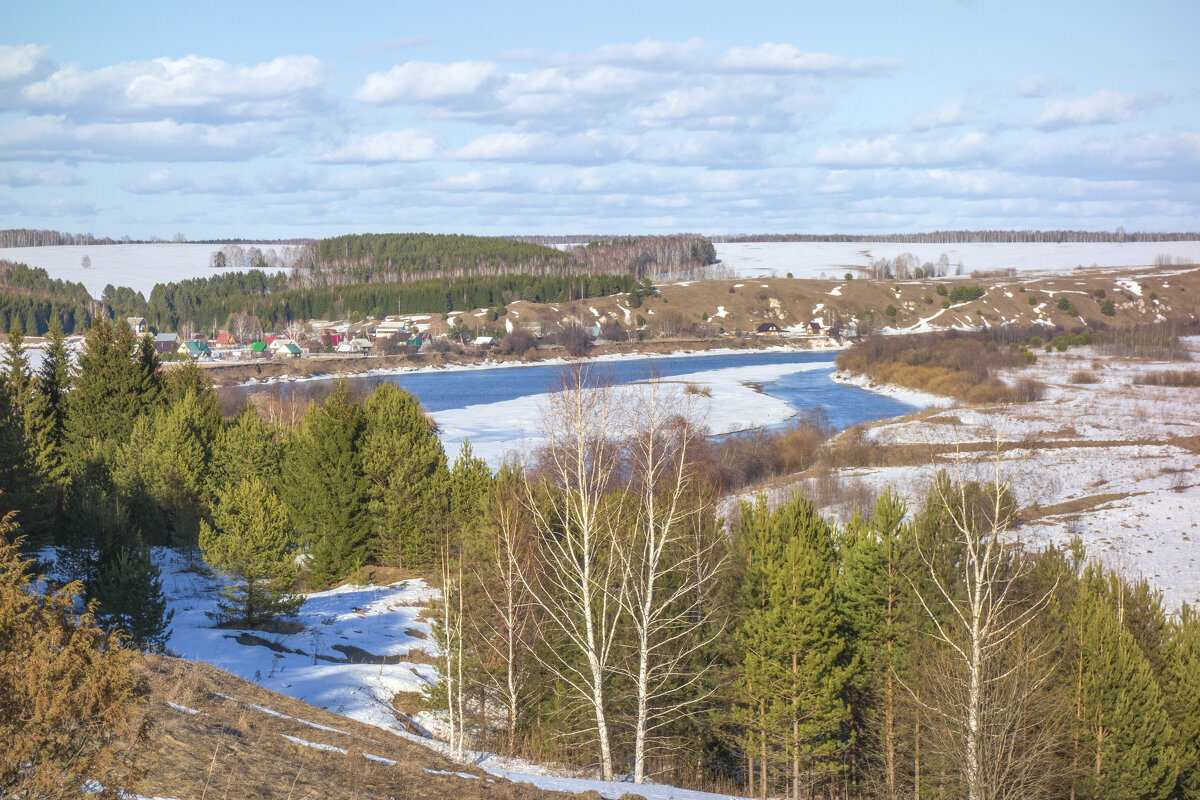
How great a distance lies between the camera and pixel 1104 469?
53.5 metres

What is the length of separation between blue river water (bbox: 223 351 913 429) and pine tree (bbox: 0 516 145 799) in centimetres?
5801

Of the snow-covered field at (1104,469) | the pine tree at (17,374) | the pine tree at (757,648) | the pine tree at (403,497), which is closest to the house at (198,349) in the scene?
the pine tree at (17,374)

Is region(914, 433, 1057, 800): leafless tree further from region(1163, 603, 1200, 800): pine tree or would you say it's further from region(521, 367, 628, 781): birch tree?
region(521, 367, 628, 781): birch tree

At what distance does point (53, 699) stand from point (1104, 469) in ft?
186

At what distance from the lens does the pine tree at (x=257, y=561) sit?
26.9 meters

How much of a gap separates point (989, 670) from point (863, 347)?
104 meters

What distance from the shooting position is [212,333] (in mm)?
197000

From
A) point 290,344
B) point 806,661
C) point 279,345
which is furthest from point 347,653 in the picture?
point 279,345

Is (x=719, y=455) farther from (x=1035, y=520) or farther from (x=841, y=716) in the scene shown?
(x=841, y=716)

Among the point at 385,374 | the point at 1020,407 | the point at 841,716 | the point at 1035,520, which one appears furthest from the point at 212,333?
the point at 841,716

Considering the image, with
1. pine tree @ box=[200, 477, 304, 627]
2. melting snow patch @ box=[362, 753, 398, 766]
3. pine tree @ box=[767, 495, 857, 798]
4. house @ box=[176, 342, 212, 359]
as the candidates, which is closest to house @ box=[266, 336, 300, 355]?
house @ box=[176, 342, 212, 359]

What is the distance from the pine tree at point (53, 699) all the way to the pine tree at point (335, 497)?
29.5 meters

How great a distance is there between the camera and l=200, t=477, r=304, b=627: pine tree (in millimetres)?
26891

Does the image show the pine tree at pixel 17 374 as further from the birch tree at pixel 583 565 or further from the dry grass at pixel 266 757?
the dry grass at pixel 266 757
